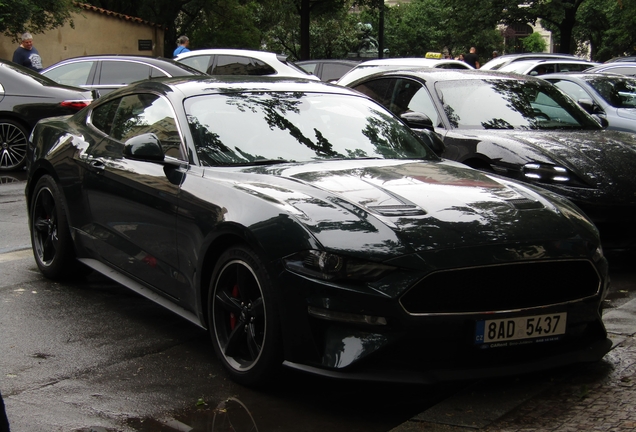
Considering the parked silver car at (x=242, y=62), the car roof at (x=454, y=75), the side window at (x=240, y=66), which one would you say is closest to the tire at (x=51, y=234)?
the car roof at (x=454, y=75)

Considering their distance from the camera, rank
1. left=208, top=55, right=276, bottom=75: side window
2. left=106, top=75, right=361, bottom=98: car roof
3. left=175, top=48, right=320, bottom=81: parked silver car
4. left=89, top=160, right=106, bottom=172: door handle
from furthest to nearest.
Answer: left=208, top=55, right=276, bottom=75: side window → left=175, top=48, right=320, bottom=81: parked silver car → left=89, top=160, right=106, bottom=172: door handle → left=106, top=75, right=361, bottom=98: car roof

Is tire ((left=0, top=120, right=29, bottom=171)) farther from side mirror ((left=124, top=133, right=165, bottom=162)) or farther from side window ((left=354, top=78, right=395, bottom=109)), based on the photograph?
side mirror ((left=124, top=133, right=165, bottom=162))

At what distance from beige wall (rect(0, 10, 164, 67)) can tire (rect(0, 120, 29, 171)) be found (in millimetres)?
15068

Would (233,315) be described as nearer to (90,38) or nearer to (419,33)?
(90,38)

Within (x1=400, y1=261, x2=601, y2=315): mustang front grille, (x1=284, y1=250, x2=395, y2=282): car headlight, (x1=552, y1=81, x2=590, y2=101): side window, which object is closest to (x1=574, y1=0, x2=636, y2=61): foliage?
(x1=552, y1=81, x2=590, y2=101): side window

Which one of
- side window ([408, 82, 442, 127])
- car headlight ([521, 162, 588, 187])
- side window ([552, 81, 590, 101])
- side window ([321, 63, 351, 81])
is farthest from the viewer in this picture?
side window ([321, 63, 351, 81])

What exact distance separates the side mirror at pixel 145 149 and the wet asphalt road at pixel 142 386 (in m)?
1.12

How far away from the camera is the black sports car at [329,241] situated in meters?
4.18

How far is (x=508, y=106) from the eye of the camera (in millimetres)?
8828

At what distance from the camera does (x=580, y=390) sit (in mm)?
4484

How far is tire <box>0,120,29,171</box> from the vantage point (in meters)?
13.0

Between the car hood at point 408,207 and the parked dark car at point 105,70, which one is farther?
the parked dark car at point 105,70

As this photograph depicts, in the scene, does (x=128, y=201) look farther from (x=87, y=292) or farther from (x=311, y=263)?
(x=311, y=263)

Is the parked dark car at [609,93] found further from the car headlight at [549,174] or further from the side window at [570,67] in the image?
the side window at [570,67]
